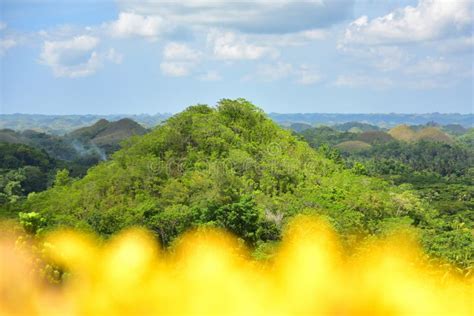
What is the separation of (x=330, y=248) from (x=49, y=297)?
436 inches

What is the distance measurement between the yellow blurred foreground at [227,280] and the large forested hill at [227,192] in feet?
4.87

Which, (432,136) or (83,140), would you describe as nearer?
(83,140)

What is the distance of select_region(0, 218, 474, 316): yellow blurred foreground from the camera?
19.7 m

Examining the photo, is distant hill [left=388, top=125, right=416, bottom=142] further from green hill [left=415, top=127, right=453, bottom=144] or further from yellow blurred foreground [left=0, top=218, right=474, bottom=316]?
yellow blurred foreground [left=0, top=218, right=474, bottom=316]

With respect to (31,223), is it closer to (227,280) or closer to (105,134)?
(227,280)

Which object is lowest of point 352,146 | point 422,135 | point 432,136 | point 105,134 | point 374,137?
point 352,146

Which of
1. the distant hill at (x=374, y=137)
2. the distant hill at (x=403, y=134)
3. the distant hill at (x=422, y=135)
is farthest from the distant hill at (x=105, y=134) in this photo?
the distant hill at (x=422, y=135)

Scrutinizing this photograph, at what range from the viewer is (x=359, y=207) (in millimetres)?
29875

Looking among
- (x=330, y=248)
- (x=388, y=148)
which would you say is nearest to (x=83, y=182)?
(x=330, y=248)

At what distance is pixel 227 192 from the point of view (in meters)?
28.3

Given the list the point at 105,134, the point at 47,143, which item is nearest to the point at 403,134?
the point at 105,134

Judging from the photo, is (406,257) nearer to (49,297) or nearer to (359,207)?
(359,207)

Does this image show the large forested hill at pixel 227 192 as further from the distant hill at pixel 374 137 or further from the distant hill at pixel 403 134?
the distant hill at pixel 403 134

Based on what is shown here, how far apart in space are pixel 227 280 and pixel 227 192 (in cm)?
709
